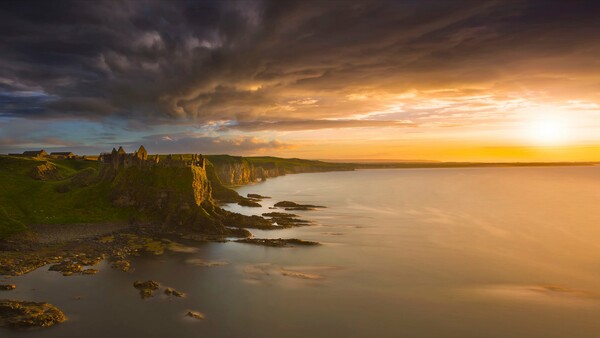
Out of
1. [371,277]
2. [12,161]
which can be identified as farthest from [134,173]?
[371,277]

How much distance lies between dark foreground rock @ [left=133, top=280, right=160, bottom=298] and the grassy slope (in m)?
39.2

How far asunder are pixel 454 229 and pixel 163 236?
222 ft

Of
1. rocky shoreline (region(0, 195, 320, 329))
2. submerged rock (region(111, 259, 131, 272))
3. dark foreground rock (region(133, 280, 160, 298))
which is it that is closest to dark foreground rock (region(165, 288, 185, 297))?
rocky shoreline (region(0, 195, 320, 329))

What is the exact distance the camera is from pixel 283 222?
313 feet

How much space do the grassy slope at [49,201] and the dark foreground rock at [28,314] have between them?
39.0 meters

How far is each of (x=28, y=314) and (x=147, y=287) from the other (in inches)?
482

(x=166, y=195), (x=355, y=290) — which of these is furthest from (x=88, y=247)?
(x=355, y=290)

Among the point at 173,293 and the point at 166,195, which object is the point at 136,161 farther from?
the point at 173,293

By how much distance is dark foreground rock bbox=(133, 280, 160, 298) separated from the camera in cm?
4416

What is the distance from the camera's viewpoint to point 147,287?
46000 mm

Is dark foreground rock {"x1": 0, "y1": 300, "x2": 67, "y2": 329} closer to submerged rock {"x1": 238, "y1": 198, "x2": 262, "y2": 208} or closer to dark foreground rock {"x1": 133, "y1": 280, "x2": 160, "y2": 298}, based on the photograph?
dark foreground rock {"x1": 133, "y1": 280, "x2": 160, "y2": 298}

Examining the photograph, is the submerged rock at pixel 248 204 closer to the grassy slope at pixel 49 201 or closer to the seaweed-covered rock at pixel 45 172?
the grassy slope at pixel 49 201

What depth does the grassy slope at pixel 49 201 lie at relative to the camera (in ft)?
252

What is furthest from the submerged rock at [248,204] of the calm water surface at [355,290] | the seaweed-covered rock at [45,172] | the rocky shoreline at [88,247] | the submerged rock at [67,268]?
the submerged rock at [67,268]
